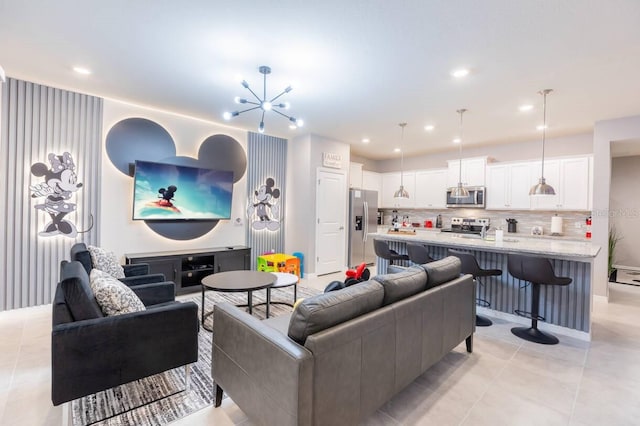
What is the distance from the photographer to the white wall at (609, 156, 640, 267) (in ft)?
20.6

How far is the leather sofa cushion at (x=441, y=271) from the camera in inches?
94.8

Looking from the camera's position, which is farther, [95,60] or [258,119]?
[258,119]

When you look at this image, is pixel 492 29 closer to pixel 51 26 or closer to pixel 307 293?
pixel 51 26

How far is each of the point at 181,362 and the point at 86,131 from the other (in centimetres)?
353

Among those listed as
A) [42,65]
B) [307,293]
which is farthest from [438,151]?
[42,65]

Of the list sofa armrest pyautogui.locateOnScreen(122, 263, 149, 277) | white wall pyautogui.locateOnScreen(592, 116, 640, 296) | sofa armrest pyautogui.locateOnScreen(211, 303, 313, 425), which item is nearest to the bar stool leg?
white wall pyautogui.locateOnScreen(592, 116, 640, 296)

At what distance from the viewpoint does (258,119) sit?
4.84 m

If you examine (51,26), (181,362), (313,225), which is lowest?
(181,362)

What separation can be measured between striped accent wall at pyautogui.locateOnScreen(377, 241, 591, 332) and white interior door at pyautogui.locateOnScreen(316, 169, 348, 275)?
2.80m

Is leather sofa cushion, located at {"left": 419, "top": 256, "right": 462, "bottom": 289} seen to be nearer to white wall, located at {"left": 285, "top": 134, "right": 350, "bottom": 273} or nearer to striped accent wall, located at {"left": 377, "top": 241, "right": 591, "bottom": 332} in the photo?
striped accent wall, located at {"left": 377, "top": 241, "right": 591, "bottom": 332}

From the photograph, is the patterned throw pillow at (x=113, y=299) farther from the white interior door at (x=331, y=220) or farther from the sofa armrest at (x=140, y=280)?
the white interior door at (x=331, y=220)

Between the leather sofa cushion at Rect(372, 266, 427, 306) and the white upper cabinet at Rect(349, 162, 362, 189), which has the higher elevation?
the white upper cabinet at Rect(349, 162, 362, 189)

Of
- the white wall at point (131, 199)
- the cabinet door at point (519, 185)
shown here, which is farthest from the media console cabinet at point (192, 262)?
the cabinet door at point (519, 185)

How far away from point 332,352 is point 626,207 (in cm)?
816
